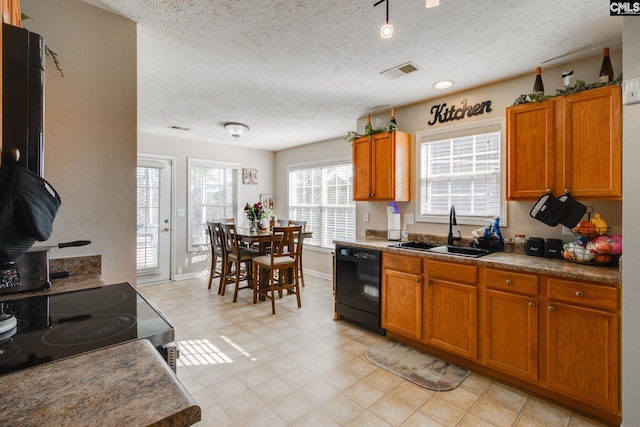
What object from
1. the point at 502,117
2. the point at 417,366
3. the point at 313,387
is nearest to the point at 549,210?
the point at 502,117

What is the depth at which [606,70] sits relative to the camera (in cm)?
214

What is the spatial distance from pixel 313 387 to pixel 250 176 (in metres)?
4.58

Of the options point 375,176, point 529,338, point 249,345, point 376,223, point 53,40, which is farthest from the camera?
point 376,223

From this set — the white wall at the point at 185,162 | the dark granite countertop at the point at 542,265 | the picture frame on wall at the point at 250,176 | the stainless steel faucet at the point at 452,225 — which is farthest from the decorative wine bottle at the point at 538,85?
the picture frame on wall at the point at 250,176

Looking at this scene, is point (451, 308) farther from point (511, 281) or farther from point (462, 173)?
point (462, 173)

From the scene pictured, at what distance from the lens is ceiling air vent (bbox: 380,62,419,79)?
2.57 meters

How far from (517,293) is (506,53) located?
1.79m

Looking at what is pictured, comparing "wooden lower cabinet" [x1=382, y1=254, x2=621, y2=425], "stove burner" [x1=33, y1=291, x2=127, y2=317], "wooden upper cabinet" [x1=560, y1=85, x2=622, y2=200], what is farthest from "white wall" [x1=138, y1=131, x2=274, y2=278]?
"wooden upper cabinet" [x1=560, y1=85, x2=622, y2=200]

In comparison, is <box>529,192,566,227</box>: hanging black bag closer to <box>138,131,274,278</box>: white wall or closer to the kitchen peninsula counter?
the kitchen peninsula counter

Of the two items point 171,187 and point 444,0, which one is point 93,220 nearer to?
point 444,0

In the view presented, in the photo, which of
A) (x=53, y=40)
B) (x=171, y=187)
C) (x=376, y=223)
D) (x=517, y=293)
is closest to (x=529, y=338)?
(x=517, y=293)

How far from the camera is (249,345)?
2912 mm

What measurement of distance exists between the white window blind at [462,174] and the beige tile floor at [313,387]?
152 centimetres

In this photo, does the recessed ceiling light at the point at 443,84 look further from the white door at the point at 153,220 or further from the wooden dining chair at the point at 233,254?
the white door at the point at 153,220
